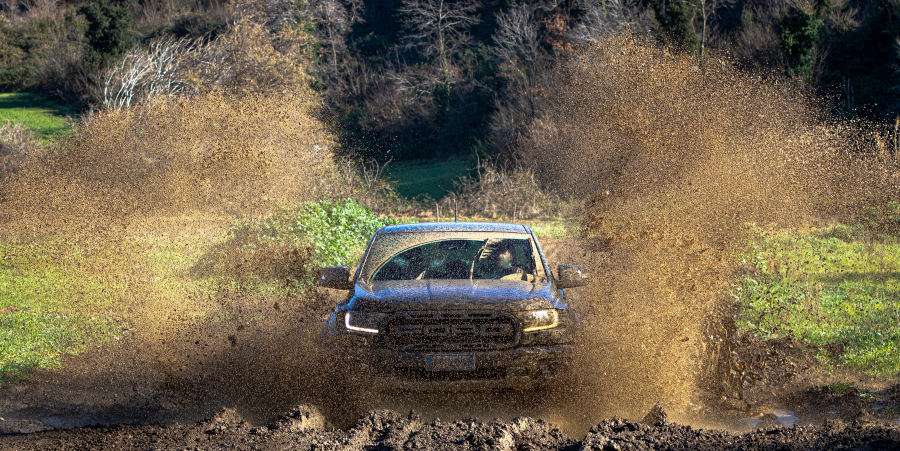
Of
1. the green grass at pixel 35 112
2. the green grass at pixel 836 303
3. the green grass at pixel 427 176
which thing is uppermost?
the green grass at pixel 836 303

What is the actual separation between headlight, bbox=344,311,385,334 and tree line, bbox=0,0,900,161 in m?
24.4

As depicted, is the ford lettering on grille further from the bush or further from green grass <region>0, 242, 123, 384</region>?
the bush

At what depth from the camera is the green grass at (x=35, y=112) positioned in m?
48.5

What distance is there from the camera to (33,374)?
746 cm

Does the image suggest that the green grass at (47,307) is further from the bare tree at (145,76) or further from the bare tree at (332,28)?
the bare tree at (332,28)

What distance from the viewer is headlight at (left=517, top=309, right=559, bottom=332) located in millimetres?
5738

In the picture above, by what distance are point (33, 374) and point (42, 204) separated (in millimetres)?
12035

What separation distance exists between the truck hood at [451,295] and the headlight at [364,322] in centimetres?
5

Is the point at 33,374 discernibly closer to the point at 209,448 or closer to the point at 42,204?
the point at 209,448

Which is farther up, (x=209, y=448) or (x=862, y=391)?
(x=209, y=448)

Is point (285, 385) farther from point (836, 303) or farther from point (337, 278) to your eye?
point (836, 303)

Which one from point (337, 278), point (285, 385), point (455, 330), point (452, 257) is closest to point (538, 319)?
point (455, 330)

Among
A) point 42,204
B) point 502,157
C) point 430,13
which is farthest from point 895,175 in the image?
point 430,13

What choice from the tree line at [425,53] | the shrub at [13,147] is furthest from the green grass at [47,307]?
the tree line at [425,53]
